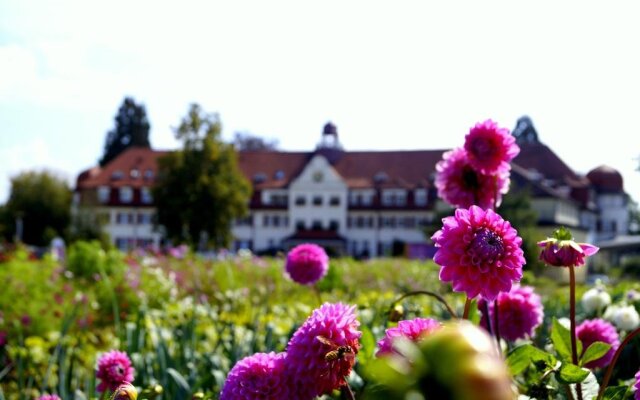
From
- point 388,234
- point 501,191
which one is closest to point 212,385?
point 501,191

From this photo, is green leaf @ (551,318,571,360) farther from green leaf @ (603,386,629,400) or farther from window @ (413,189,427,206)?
window @ (413,189,427,206)

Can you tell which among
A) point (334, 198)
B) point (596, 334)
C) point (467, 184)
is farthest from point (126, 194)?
point (596, 334)

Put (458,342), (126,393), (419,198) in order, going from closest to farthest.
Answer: (458,342), (126,393), (419,198)

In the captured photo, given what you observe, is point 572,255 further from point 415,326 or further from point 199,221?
point 199,221

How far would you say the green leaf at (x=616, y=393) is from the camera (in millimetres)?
1198

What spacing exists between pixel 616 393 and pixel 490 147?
0.66m

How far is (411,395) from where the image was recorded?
366 millimetres

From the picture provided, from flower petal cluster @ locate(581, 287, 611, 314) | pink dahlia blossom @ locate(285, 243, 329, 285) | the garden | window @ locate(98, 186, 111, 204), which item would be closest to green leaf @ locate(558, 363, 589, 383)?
the garden

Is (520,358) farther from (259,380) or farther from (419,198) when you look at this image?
(419,198)

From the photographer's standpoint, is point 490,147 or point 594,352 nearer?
point 594,352

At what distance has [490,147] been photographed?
5.54ft

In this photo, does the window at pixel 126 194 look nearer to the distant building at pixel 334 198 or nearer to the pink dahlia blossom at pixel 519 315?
the distant building at pixel 334 198

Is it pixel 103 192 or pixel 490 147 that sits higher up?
pixel 490 147

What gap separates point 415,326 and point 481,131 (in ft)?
2.62
